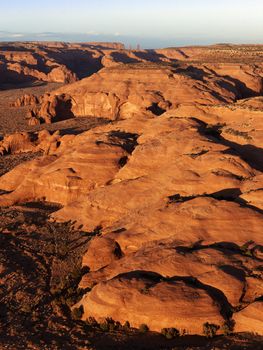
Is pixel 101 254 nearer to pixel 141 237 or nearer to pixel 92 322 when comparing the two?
pixel 141 237

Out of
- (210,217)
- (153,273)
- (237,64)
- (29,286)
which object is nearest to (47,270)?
(29,286)

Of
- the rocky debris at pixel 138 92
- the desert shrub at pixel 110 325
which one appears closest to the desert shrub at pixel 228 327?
the desert shrub at pixel 110 325

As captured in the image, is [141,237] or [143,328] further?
[141,237]

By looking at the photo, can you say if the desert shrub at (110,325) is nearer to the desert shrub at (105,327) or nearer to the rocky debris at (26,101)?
the desert shrub at (105,327)

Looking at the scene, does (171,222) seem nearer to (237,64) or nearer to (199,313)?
(199,313)

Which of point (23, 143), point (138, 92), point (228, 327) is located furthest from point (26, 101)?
point (228, 327)

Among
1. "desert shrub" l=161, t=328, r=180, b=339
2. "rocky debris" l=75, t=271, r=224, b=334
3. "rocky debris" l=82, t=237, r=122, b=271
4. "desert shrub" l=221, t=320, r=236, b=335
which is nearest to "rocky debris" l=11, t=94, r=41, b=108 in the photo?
"rocky debris" l=82, t=237, r=122, b=271
